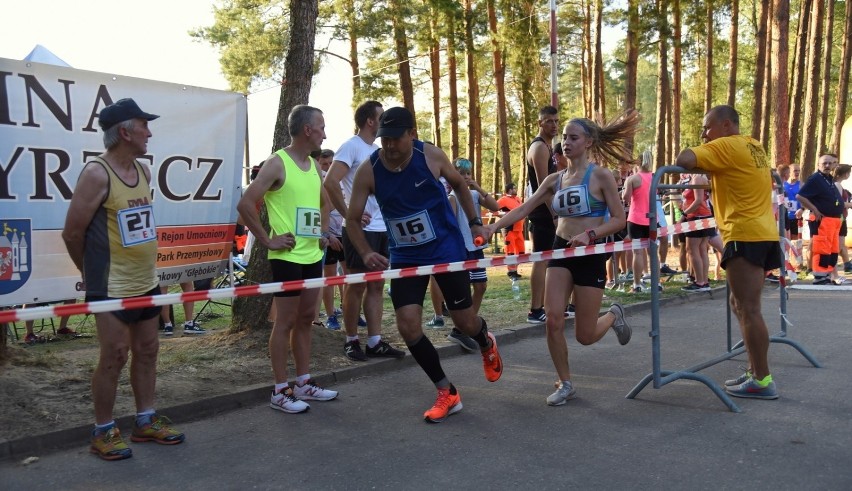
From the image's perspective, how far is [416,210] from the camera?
195 inches

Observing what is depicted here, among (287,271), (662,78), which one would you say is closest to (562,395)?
(287,271)

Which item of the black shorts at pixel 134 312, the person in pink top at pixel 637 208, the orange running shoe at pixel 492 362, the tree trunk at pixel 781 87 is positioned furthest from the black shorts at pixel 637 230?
the tree trunk at pixel 781 87

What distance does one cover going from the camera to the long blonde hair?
6.24 m

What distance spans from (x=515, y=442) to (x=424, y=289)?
1.14 meters

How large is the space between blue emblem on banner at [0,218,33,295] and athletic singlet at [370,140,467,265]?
9.36 feet

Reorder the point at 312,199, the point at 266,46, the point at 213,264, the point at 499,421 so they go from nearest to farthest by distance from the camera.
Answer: the point at 499,421
the point at 312,199
the point at 213,264
the point at 266,46

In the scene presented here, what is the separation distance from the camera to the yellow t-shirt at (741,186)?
5.07 metres

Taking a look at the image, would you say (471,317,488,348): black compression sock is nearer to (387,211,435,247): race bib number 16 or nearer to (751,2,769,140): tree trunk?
(387,211,435,247): race bib number 16

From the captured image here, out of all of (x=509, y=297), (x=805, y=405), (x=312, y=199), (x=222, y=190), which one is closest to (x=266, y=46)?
(x=509, y=297)

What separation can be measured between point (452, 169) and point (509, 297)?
245 inches

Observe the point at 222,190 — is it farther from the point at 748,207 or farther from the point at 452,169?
the point at 748,207

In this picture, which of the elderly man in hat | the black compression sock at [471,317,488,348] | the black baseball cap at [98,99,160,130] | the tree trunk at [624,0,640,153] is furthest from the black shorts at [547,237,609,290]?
the tree trunk at [624,0,640,153]

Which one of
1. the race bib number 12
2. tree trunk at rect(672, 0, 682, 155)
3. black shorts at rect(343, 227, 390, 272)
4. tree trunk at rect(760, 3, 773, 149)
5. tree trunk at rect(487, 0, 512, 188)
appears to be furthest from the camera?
tree trunk at rect(487, 0, 512, 188)

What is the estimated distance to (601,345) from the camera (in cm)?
748
